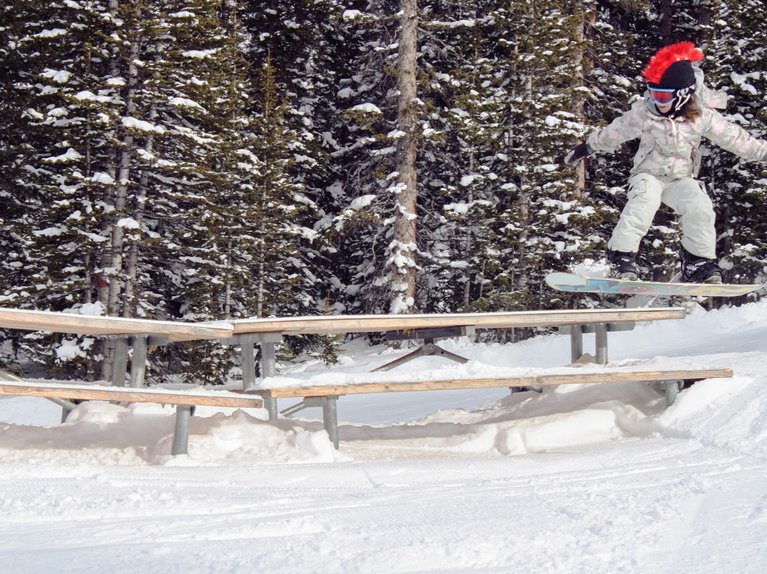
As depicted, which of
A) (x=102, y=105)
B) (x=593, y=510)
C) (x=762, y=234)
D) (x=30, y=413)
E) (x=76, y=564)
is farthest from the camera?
(x=762, y=234)

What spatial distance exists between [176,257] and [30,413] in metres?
8.35

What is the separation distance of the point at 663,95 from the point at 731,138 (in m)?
0.75

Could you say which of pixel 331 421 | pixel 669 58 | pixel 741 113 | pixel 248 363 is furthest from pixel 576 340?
pixel 741 113

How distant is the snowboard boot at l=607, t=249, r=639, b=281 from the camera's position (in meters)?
6.48

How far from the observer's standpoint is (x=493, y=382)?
4523 millimetres

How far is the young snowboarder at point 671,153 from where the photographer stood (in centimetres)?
634

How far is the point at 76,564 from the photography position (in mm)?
2330

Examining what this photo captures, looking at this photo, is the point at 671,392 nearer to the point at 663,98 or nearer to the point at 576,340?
the point at 576,340

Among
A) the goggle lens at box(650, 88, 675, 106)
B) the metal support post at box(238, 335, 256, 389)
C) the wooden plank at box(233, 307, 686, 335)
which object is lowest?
the metal support post at box(238, 335, 256, 389)

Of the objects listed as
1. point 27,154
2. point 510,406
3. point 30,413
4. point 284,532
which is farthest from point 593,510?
point 27,154

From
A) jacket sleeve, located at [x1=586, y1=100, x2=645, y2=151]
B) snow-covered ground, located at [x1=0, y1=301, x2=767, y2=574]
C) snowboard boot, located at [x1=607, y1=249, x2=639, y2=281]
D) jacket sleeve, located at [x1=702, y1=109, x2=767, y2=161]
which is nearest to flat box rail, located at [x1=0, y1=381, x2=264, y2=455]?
snow-covered ground, located at [x1=0, y1=301, x2=767, y2=574]

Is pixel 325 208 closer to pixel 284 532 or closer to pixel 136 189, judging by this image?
pixel 136 189

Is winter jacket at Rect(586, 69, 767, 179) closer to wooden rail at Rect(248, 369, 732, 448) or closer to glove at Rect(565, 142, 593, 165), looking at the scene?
glove at Rect(565, 142, 593, 165)

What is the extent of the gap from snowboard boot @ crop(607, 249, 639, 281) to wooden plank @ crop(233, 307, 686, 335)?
0.80m
